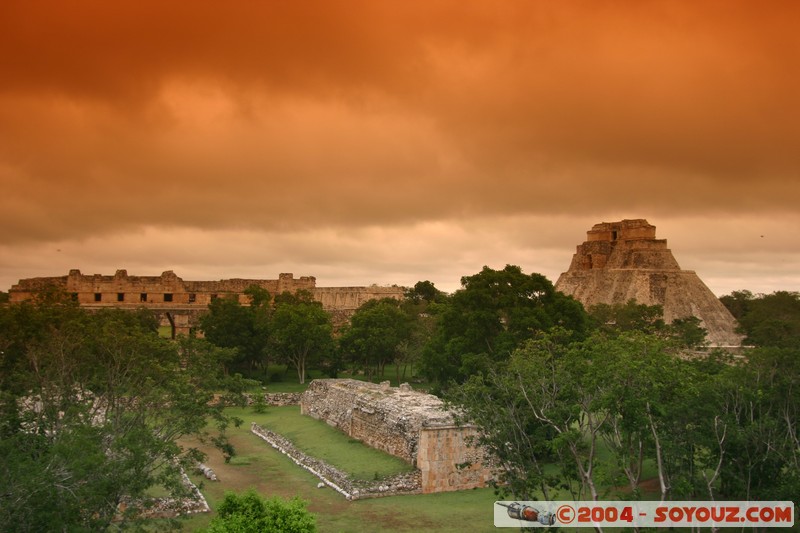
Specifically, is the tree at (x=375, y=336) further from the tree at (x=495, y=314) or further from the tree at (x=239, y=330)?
the tree at (x=495, y=314)

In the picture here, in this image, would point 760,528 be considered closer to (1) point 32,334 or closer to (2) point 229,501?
(2) point 229,501

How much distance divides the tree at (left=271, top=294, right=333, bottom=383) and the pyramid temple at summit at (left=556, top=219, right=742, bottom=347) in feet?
66.7

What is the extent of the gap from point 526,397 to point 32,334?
53.7ft

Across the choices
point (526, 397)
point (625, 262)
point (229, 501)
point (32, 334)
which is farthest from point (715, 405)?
point (625, 262)

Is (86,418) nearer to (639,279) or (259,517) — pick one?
(259,517)

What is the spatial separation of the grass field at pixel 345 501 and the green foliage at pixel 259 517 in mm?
1486

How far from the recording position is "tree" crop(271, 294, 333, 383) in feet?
123

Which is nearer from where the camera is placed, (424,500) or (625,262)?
(424,500)

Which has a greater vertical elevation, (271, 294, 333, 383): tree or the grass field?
(271, 294, 333, 383): tree

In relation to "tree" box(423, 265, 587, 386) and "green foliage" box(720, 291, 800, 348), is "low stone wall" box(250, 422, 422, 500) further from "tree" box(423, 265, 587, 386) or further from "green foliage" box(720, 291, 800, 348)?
"green foliage" box(720, 291, 800, 348)

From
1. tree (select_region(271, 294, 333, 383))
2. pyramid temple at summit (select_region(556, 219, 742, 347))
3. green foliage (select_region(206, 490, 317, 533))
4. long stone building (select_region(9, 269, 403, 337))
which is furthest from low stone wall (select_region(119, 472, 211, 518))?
pyramid temple at summit (select_region(556, 219, 742, 347))

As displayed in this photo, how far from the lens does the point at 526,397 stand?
1302 centimetres

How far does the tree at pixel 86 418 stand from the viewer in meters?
10.5

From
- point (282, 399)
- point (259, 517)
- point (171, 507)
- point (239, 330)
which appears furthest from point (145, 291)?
point (259, 517)
